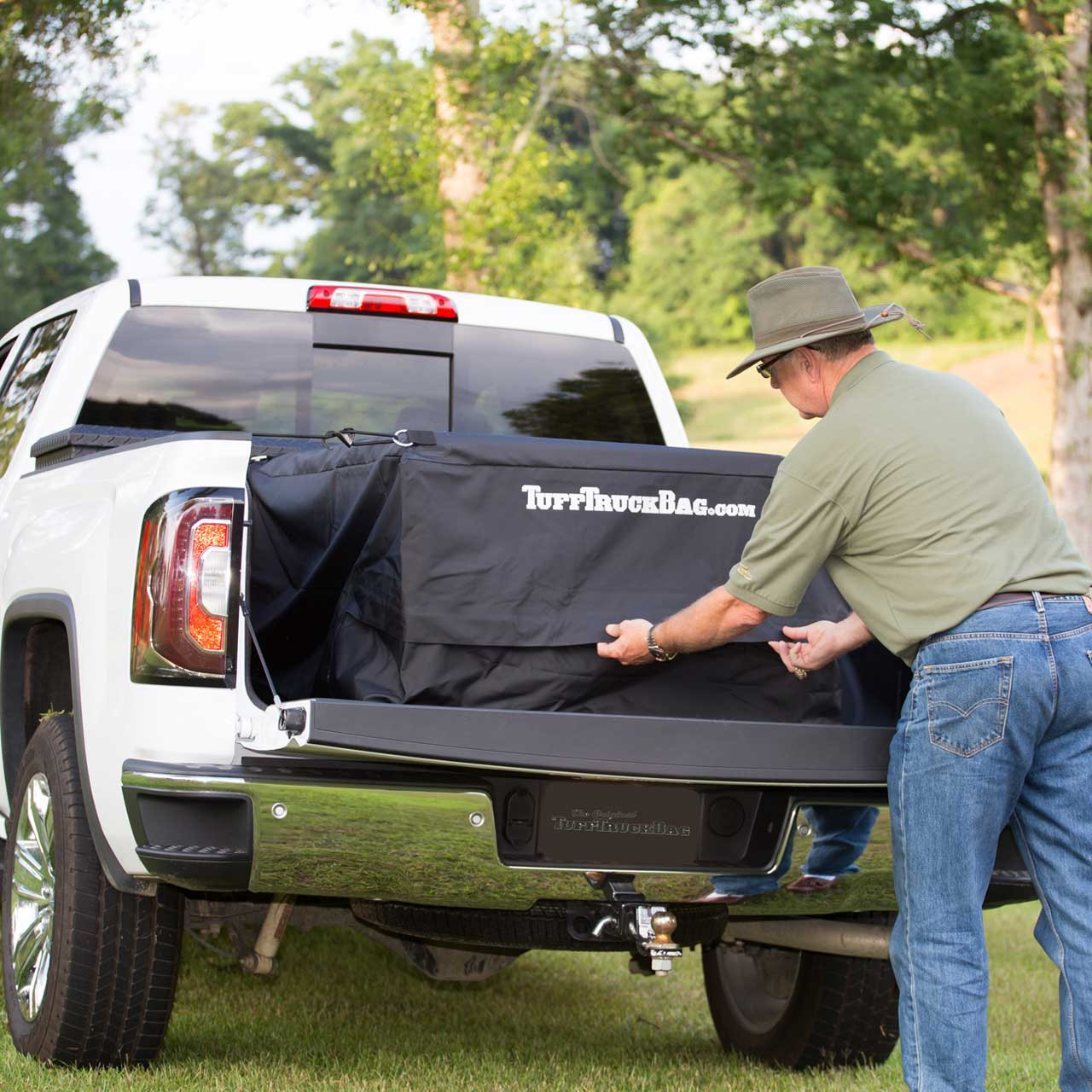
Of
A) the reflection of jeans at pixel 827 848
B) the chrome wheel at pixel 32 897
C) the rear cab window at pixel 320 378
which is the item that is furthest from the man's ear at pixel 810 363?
the chrome wheel at pixel 32 897

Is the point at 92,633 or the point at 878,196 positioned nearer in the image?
the point at 92,633

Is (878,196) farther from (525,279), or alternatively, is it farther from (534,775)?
(534,775)

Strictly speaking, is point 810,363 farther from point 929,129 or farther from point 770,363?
point 929,129

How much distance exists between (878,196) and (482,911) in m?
13.8

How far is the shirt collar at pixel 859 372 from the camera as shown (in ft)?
11.1

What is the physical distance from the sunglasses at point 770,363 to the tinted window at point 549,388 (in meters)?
1.60

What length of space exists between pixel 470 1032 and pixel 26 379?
8.92ft

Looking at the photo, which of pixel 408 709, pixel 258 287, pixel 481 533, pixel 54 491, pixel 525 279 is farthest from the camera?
pixel 525 279

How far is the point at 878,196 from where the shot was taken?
53.2 feet

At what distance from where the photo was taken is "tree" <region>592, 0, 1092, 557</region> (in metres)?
15.1

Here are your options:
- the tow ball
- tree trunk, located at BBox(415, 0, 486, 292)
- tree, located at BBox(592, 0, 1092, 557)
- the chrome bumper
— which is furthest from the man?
tree, located at BBox(592, 0, 1092, 557)

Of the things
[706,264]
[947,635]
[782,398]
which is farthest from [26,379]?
[706,264]

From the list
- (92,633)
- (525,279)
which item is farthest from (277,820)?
(525,279)

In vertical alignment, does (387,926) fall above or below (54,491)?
below
